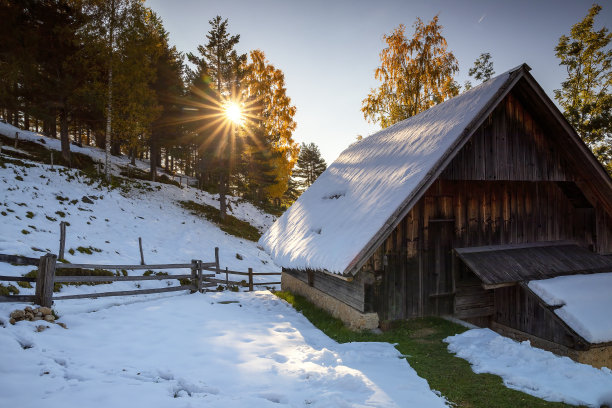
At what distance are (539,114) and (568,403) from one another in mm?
7547

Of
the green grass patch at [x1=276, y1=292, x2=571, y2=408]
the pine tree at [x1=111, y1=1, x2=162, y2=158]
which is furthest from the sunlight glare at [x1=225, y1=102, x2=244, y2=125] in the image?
the green grass patch at [x1=276, y1=292, x2=571, y2=408]

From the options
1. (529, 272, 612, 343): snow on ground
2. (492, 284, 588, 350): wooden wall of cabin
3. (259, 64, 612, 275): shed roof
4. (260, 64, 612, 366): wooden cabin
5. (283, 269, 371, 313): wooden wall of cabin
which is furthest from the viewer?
(283, 269, 371, 313): wooden wall of cabin

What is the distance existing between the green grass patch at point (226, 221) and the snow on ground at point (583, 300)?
19478 mm

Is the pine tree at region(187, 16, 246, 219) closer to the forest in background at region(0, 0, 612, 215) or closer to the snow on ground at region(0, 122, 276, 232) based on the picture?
the forest in background at region(0, 0, 612, 215)

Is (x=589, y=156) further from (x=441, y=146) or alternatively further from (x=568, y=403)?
Answer: (x=568, y=403)

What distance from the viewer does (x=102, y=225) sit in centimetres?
1694

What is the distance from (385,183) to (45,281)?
353 inches

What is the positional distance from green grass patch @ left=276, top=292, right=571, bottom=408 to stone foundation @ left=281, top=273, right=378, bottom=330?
0.19m

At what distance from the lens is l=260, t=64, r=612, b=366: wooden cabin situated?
772cm

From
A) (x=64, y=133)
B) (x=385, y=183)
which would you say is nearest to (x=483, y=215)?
(x=385, y=183)

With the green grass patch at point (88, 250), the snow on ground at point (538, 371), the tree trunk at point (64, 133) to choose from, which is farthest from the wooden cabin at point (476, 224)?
the tree trunk at point (64, 133)

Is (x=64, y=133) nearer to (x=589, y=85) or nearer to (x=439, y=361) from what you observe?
(x=439, y=361)

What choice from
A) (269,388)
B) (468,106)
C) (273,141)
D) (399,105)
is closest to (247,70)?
(273,141)

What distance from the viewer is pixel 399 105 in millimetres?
21625
